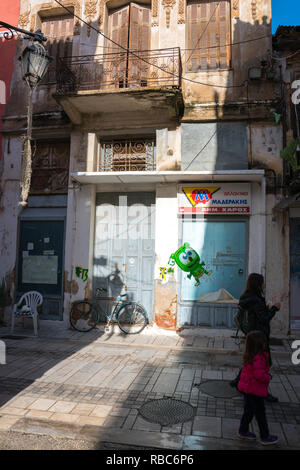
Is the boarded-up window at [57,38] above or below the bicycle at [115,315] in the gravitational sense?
above

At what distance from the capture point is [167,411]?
14.8ft

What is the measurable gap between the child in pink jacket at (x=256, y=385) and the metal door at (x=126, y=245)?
237 inches

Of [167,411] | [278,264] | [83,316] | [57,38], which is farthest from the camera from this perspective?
[57,38]

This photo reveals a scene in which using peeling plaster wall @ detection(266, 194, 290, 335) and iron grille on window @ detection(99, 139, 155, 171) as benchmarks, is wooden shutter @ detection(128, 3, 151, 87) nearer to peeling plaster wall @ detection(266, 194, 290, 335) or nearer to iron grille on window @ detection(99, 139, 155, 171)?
iron grille on window @ detection(99, 139, 155, 171)

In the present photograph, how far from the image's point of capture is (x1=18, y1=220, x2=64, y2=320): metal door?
10.2 meters

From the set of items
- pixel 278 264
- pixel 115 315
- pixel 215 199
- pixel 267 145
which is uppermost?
pixel 267 145

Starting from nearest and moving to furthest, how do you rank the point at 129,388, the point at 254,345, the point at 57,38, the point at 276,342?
the point at 254,345
the point at 129,388
the point at 276,342
the point at 57,38

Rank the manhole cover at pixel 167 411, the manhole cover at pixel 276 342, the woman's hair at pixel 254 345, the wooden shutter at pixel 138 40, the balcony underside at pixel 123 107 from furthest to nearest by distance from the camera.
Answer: the wooden shutter at pixel 138 40, the balcony underside at pixel 123 107, the manhole cover at pixel 276 342, the manhole cover at pixel 167 411, the woman's hair at pixel 254 345

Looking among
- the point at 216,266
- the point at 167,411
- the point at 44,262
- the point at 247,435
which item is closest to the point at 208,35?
the point at 216,266

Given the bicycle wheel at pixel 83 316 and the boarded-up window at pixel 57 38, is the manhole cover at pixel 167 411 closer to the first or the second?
the bicycle wheel at pixel 83 316

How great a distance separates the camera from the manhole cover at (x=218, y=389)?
5.14 m

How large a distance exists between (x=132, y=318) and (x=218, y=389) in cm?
436

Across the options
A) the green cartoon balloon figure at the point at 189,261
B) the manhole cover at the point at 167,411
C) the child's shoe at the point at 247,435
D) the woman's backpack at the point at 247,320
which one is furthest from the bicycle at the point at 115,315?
the child's shoe at the point at 247,435

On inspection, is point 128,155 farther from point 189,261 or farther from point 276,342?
point 276,342
